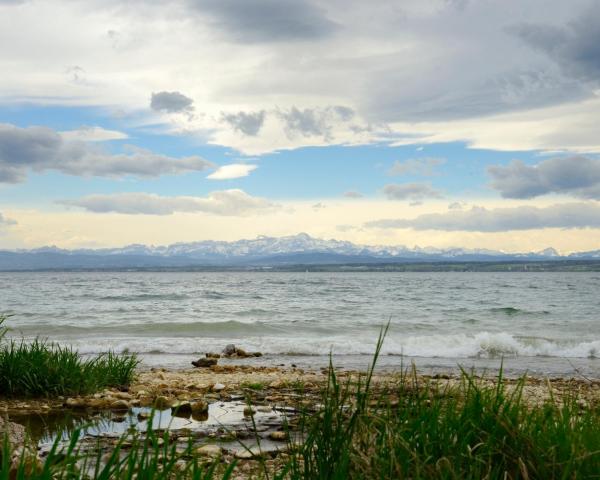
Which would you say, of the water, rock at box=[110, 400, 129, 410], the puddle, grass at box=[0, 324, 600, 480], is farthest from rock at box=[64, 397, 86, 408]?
grass at box=[0, 324, 600, 480]

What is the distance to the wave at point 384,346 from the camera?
20.8m

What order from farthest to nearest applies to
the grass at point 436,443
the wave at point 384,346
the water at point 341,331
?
the wave at point 384,346 < the water at point 341,331 < the grass at point 436,443

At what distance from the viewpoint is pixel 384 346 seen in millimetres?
22250

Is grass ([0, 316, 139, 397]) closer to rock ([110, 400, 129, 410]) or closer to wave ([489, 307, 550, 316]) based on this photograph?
rock ([110, 400, 129, 410])

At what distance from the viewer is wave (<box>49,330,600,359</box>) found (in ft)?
68.2

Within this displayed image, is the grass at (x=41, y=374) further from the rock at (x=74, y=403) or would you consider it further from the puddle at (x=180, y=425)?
the puddle at (x=180, y=425)

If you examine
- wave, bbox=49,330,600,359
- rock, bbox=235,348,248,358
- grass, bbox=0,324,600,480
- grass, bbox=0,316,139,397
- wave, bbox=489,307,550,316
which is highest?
grass, bbox=0,324,600,480

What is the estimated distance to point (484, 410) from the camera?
367cm

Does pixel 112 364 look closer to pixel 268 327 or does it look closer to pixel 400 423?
pixel 400 423

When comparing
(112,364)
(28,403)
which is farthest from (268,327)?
(28,403)

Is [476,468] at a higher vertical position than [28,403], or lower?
higher

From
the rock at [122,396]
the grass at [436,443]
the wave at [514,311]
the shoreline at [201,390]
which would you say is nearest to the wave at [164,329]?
the shoreline at [201,390]

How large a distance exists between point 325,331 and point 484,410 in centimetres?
2382

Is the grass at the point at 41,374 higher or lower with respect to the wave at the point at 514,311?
higher
